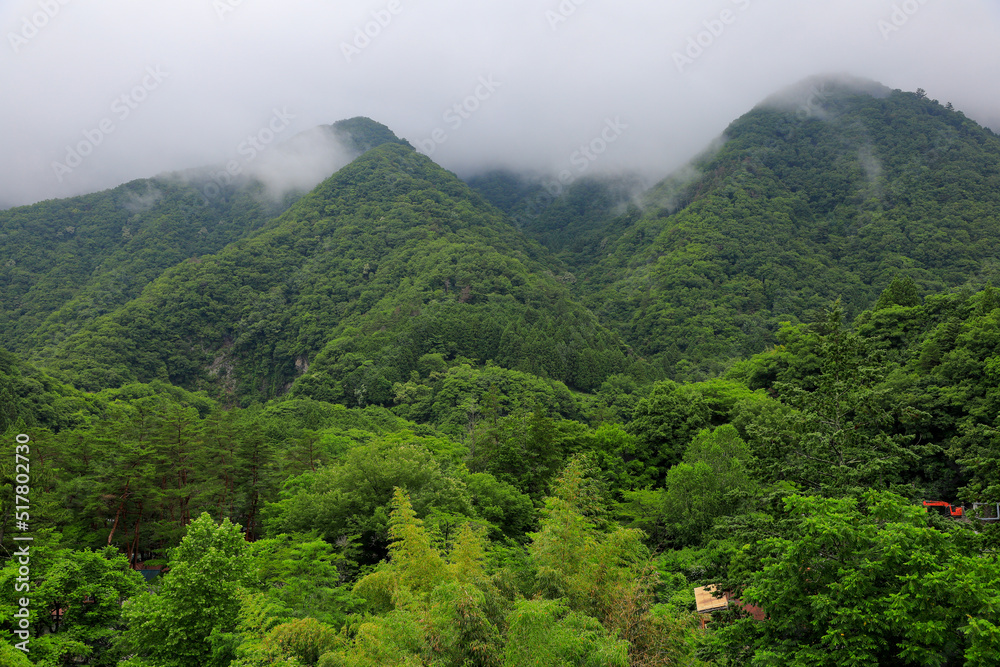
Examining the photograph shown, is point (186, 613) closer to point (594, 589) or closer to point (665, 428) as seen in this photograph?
point (594, 589)

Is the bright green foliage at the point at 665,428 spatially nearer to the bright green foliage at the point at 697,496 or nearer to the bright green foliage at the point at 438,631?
the bright green foliage at the point at 697,496

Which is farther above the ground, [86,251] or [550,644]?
[86,251]

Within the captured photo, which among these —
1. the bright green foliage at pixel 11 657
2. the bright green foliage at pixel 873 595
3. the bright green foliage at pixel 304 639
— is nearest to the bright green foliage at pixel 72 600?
the bright green foliage at pixel 11 657

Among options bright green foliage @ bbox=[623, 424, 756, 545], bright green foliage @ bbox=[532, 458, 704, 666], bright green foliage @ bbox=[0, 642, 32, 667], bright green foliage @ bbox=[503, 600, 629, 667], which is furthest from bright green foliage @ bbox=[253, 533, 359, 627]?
bright green foliage @ bbox=[623, 424, 756, 545]

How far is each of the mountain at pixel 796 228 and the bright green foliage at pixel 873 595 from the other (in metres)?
92.9

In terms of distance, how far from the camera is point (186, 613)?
680 inches

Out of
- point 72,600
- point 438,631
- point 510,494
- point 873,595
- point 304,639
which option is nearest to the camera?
point 873,595

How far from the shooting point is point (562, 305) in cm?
12500

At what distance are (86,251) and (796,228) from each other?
197 meters

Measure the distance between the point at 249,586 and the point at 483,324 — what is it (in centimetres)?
9073

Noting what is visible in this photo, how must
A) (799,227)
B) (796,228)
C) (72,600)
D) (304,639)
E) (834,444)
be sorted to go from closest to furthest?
(304,639) < (72,600) < (834,444) < (796,228) < (799,227)

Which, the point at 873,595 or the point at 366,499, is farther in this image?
the point at 366,499

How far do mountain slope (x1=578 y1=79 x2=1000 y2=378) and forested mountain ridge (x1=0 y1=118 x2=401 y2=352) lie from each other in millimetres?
118948

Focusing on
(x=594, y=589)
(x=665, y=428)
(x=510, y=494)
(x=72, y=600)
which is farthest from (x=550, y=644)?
(x=665, y=428)
